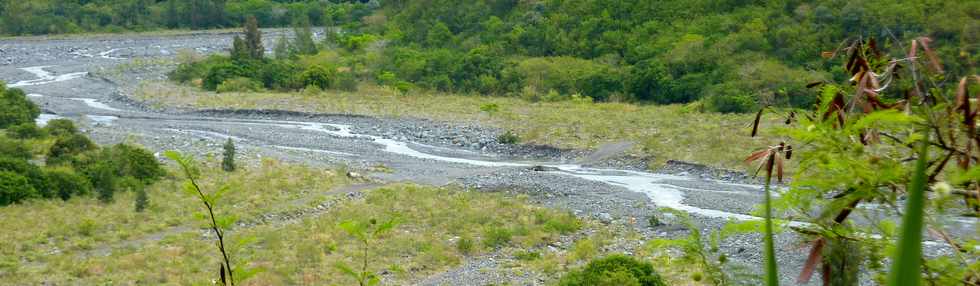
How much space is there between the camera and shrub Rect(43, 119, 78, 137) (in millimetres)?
26769

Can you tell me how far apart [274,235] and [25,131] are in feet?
45.9

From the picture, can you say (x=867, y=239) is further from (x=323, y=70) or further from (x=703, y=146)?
(x=323, y=70)

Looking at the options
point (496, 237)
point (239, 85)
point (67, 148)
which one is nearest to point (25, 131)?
point (67, 148)

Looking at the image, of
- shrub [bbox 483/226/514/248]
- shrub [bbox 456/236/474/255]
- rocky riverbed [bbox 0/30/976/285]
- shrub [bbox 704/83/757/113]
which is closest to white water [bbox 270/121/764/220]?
rocky riverbed [bbox 0/30/976/285]

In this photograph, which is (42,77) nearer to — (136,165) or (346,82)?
(346,82)

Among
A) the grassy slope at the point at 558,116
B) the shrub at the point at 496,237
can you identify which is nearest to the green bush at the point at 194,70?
the grassy slope at the point at 558,116

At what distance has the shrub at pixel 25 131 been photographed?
2627 centimetres

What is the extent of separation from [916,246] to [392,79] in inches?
1650

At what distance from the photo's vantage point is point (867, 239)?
10.5 feet

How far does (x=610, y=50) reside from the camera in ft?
141

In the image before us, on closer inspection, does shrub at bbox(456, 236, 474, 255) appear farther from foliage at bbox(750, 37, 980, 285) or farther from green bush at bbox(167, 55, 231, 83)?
green bush at bbox(167, 55, 231, 83)

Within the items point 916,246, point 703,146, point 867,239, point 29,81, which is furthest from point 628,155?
point 29,81

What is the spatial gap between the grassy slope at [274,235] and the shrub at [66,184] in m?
0.35

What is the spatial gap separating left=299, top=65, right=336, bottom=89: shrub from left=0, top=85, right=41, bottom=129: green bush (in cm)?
1133
